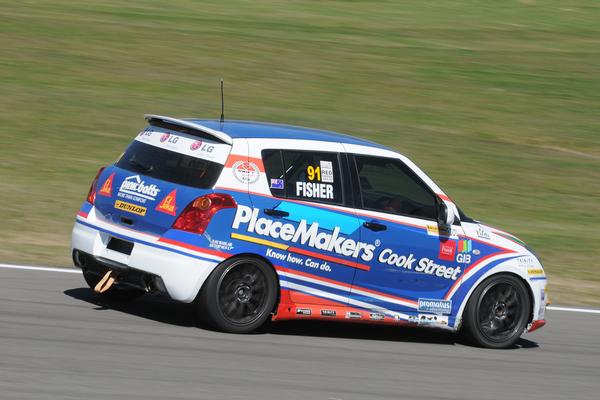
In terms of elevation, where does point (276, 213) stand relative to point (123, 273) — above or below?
above

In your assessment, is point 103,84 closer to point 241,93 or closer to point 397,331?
point 241,93

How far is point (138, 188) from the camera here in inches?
344

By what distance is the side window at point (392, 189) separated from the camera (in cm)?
918

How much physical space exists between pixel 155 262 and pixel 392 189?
2.20 metres

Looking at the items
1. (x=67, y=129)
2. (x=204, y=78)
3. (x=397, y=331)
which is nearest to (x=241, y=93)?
(x=204, y=78)

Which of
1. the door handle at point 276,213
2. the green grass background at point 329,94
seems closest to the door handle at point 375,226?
the door handle at point 276,213

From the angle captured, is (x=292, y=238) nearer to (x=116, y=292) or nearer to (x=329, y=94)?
(x=116, y=292)

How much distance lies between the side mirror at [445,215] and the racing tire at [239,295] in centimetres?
160

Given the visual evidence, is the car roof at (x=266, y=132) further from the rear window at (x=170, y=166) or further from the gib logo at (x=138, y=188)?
the gib logo at (x=138, y=188)

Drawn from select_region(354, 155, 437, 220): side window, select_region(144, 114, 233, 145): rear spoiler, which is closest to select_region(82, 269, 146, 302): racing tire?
select_region(144, 114, 233, 145): rear spoiler

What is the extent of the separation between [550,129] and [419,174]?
14.5 m

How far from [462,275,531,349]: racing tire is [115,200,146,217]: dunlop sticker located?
2.94 metres

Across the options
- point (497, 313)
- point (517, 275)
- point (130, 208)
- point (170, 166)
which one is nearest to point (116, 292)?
point (130, 208)

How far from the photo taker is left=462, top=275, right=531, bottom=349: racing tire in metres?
9.57
